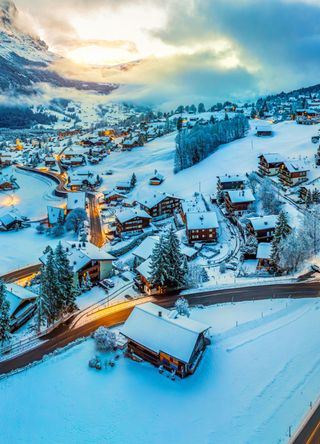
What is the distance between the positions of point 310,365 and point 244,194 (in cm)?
5901

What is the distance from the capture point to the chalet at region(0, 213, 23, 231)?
9138cm

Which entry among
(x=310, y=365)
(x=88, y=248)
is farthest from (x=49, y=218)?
(x=310, y=365)

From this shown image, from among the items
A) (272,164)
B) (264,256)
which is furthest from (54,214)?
(272,164)

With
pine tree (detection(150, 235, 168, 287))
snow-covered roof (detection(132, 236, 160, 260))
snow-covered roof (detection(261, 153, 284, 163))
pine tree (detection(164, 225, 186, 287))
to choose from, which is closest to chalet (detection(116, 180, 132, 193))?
snow-covered roof (detection(261, 153, 284, 163))

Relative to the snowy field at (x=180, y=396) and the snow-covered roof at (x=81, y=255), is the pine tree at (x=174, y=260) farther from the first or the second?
the snow-covered roof at (x=81, y=255)

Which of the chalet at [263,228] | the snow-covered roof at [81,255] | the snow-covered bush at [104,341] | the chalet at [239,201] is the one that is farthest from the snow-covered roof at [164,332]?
the chalet at [239,201]

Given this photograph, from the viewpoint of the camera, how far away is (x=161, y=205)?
98.6m

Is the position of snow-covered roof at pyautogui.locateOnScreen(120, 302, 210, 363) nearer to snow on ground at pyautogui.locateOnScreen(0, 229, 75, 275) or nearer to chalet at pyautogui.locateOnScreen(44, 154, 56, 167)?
snow on ground at pyautogui.locateOnScreen(0, 229, 75, 275)

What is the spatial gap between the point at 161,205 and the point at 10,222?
42.7m

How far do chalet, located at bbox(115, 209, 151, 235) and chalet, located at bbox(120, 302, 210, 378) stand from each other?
51.5m

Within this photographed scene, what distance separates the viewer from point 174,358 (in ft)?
100

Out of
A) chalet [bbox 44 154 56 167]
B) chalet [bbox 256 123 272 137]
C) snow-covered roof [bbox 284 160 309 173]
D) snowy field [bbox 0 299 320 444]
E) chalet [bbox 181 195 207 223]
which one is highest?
chalet [bbox 256 123 272 137]

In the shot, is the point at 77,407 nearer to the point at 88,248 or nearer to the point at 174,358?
the point at 174,358

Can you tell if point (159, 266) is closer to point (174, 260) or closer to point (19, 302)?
point (174, 260)
